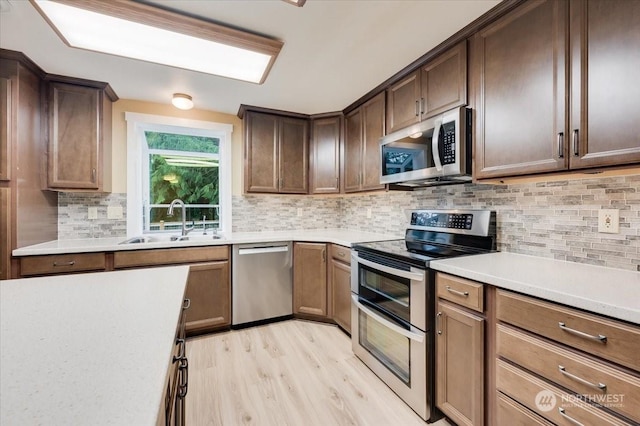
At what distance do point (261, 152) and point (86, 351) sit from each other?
2.60 m

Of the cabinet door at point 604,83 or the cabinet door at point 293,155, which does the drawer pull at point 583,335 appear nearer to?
the cabinet door at point 604,83

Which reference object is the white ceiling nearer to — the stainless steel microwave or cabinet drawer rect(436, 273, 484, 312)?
the stainless steel microwave

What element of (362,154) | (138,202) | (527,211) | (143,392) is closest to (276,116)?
(362,154)

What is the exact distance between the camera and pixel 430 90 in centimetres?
189

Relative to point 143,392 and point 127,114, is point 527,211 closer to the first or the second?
point 143,392

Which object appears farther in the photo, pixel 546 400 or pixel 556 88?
pixel 556 88

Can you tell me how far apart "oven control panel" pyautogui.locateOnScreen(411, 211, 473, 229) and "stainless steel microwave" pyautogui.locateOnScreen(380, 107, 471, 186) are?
25 cm

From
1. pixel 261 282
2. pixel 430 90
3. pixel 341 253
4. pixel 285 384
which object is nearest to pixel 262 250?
pixel 261 282

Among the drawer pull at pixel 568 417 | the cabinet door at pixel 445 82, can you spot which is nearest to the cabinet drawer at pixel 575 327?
the drawer pull at pixel 568 417

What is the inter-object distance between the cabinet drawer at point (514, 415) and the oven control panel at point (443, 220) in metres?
1.00

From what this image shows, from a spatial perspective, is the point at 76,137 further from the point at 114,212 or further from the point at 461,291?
the point at 461,291

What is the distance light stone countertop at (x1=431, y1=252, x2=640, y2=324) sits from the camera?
0.90 meters

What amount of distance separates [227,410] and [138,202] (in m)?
2.19

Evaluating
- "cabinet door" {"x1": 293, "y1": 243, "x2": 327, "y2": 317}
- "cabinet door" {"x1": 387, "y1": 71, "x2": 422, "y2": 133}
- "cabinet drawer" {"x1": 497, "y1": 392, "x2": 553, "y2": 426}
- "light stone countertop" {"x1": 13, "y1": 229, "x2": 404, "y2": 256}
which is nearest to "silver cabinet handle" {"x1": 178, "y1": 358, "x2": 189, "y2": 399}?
"cabinet drawer" {"x1": 497, "y1": 392, "x2": 553, "y2": 426}
